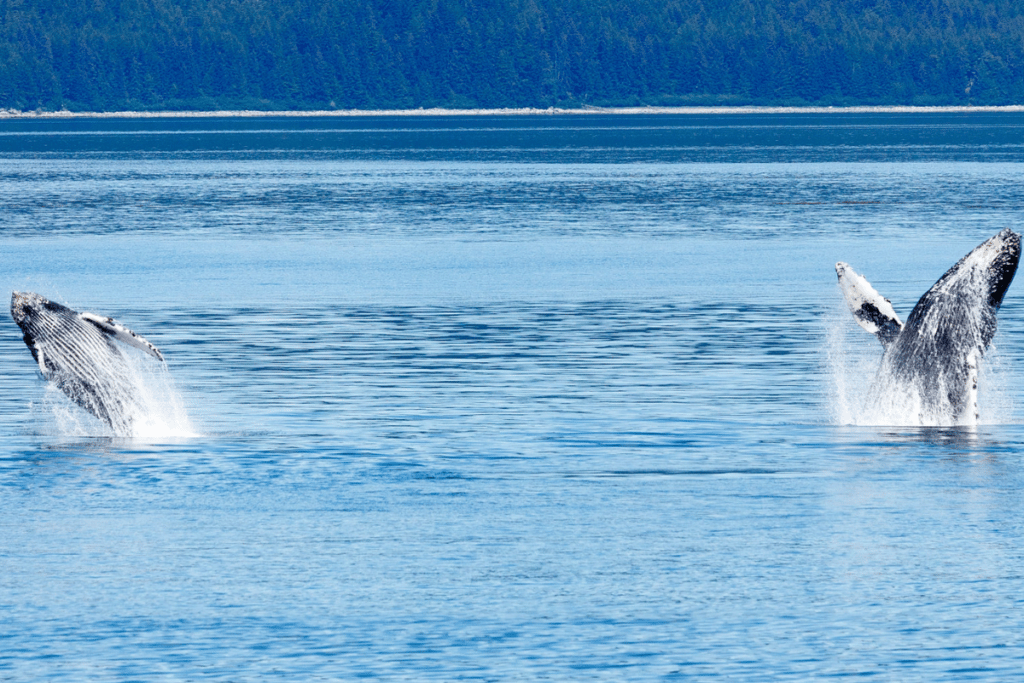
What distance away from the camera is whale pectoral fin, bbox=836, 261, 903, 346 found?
22188mm

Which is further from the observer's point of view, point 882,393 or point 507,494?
point 882,393

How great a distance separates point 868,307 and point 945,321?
0.85 metres

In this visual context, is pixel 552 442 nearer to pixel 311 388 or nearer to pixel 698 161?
pixel 311 388

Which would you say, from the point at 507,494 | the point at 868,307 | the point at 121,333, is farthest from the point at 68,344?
the point at 868,307

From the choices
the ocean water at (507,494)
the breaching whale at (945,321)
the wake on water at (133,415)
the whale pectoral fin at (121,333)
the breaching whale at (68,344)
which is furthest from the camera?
the wake on water at (133,415)

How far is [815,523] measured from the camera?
19062 millimetres

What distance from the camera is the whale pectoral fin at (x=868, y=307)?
22.2 metres

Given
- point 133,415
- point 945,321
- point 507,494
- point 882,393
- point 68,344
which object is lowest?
point 507,494

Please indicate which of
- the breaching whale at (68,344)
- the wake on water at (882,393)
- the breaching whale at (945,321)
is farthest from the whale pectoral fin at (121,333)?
the wake on water at (882,393)

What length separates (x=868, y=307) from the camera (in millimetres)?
22328

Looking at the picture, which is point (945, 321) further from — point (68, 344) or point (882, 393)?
point (68, 344)

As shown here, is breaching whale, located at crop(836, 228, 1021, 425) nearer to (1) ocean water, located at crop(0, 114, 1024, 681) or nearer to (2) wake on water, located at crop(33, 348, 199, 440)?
(1) ocean water, located at crop(0, 114, 1024, 681)

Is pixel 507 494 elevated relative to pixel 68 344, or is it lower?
lower

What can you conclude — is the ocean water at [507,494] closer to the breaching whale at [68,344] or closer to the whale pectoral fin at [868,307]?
the breaching whale at [68,344]
